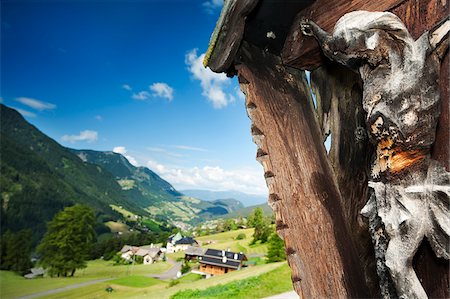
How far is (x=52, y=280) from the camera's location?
3553 centimetres

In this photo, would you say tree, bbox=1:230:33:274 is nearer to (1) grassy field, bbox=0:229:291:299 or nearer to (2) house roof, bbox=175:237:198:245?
(1) grassy field, bbox=0:229:291:299

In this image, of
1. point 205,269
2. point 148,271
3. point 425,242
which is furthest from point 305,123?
point 148,271

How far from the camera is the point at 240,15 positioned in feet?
5.13

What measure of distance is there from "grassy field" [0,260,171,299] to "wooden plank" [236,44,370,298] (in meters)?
40.7

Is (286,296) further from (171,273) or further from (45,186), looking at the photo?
(45,186)

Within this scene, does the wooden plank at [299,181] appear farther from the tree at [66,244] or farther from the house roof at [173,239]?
the house roof at [173,239]

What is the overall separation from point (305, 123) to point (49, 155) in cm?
16091

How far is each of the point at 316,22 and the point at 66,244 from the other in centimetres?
4275

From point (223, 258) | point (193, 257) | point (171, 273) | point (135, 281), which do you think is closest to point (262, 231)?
point (223, 258)

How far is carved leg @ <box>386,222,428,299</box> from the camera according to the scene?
3.22 feet

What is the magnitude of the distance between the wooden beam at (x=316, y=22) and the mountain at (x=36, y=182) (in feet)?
234

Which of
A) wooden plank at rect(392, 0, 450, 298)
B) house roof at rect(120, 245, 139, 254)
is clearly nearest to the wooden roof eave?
wooden plank at rect(392, 0, 450, 298)

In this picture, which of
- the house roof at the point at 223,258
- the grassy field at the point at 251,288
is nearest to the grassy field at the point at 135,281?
the house roof at the point at 223,258

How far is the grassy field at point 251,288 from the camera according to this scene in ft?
47.0
